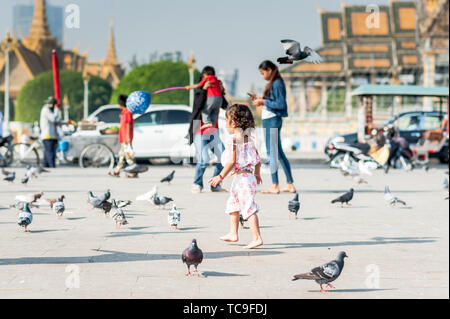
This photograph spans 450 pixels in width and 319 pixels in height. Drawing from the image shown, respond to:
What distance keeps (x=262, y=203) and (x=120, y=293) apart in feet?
17.1

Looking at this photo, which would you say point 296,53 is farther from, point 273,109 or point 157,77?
point 157,77

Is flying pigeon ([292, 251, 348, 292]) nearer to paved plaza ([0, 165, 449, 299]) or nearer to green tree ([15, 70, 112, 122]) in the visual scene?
→ paved plaza ([0, 165, 449, 299])

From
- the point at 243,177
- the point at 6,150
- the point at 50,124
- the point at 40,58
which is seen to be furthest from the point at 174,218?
the point at 40,58

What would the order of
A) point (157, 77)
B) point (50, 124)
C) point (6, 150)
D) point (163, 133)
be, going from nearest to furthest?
1. point (50, 124)
2. point (163, 133)
3. point (6, 150)
4. point (157, 77)

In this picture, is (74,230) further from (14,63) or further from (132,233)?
(14,63)

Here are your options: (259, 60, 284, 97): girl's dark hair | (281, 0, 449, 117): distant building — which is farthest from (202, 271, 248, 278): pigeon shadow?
(281, 0, 449, 117): distant building

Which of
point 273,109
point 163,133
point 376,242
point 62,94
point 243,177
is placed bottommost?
point 376,242

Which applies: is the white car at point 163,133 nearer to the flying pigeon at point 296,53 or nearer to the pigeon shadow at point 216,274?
the flying pigeon at point 296,53

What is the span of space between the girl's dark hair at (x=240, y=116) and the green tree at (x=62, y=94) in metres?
65.2

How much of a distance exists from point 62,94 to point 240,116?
6826cm

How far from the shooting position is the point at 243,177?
6.11m

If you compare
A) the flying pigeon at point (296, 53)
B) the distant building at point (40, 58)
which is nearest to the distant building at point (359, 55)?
the distant building at point (40, 58)
